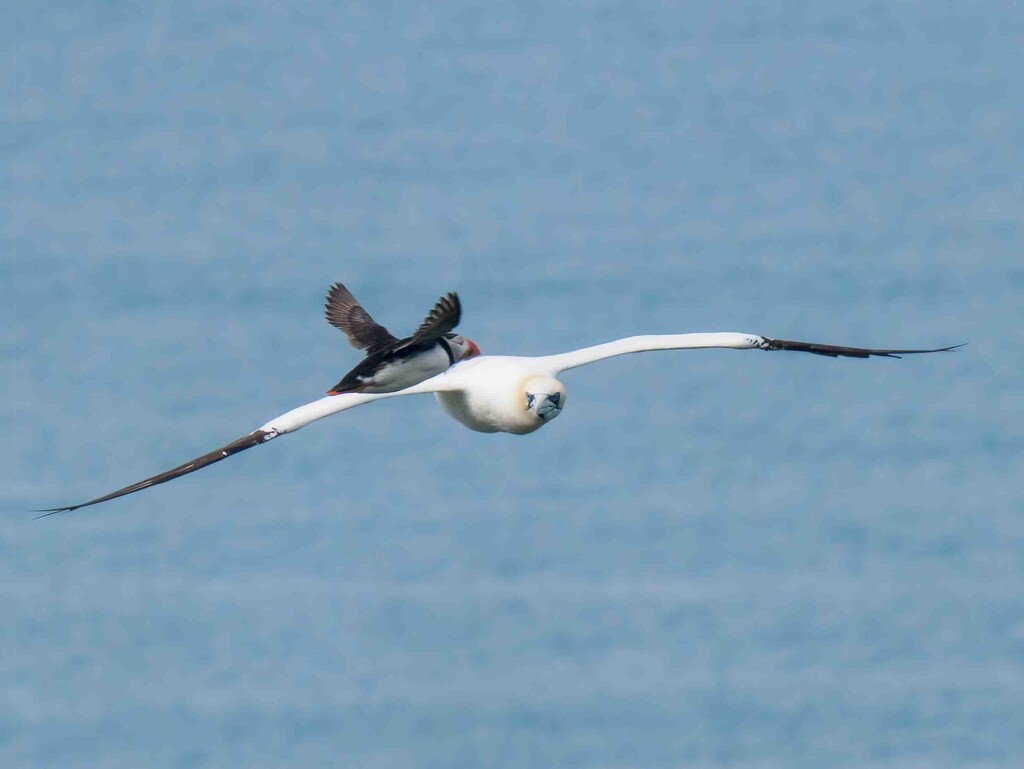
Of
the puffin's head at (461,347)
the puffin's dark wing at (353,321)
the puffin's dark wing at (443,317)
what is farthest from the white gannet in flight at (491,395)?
the puffin's dark wing at (443,317)

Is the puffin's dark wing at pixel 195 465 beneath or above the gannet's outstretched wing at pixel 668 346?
beneath

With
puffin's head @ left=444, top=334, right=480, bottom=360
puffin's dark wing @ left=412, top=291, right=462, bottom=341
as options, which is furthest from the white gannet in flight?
puffin's dark wing @ left=412, top=291, right=462, bottom=341

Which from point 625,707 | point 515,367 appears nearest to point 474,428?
point 515,367

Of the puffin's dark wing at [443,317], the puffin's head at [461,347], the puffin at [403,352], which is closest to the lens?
the puffin's dark wing at [443,317]

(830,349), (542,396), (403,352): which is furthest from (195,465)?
(830,349)

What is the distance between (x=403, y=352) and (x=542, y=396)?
137 cm

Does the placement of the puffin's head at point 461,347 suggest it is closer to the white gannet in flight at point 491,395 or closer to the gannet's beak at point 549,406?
the white gannet in flight at point 491,395

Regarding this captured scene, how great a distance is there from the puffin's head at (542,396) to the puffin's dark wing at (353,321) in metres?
1.26

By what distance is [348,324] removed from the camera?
55.3 feet

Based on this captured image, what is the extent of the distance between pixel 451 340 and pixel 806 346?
3.58 meters

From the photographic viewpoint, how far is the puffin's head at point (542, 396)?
622 inches

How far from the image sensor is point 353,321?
55.4ft

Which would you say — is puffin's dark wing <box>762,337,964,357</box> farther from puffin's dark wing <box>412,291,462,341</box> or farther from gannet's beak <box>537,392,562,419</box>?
puffin's dark wing <box>412,291,462,341</box>

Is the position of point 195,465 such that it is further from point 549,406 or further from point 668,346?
point 668,346
